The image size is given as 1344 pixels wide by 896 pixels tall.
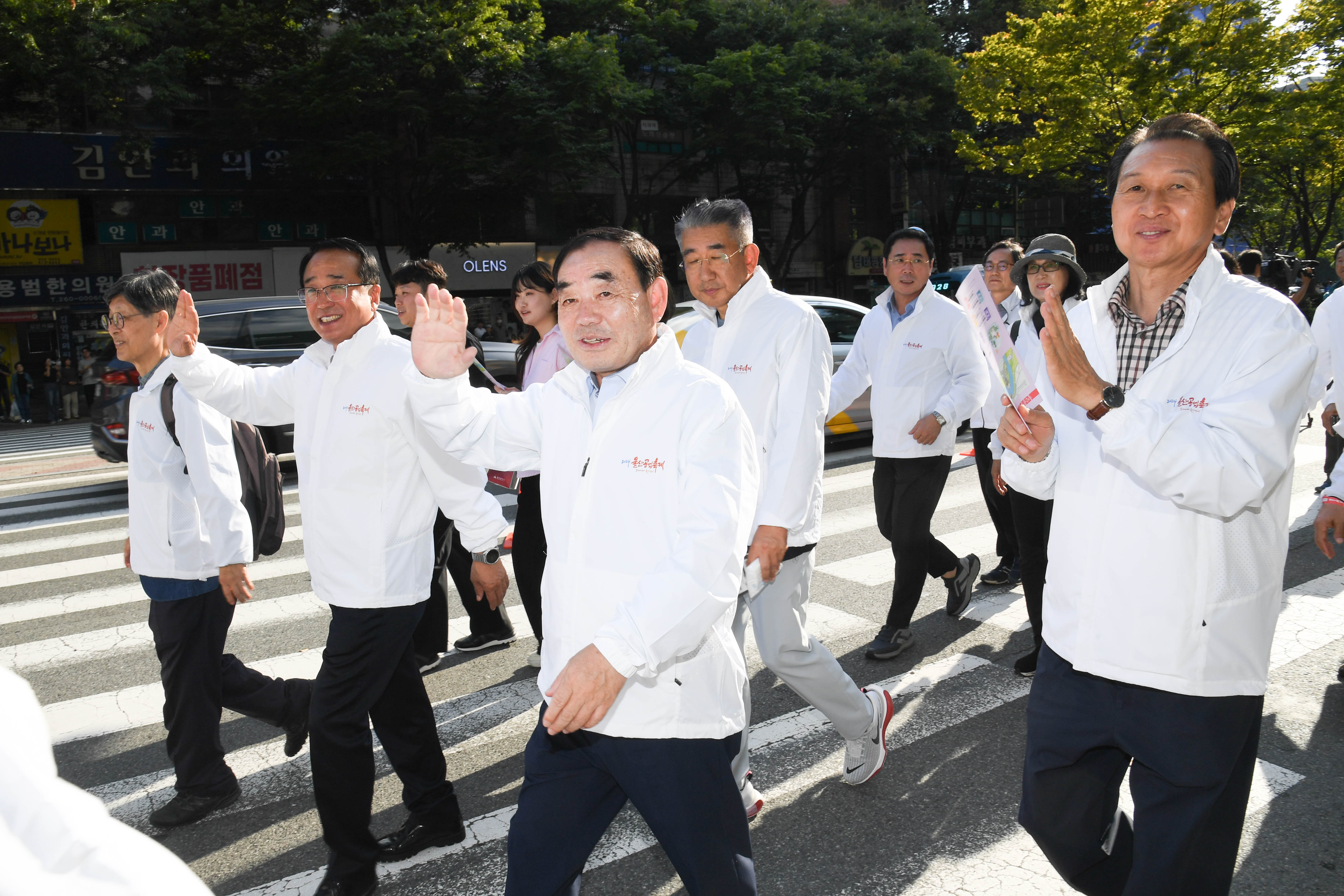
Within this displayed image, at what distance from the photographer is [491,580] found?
10.9 ft

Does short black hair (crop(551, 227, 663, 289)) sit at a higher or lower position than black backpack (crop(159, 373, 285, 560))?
higher

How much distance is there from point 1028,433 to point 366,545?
6.29 feet

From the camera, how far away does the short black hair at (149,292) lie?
3.63 meters

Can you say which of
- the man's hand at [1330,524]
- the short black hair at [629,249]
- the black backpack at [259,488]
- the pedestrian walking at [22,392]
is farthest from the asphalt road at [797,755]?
the pedestrian walking at [22,392]

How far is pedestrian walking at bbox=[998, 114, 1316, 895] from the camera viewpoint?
6.55 feet

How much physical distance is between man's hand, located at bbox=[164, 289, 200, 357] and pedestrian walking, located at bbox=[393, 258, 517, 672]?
110 centimetres

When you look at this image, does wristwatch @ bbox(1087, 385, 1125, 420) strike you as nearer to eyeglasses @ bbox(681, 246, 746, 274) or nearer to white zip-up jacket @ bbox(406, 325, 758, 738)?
white zip-up jacket @ bbox(406, 325, 758, 738)

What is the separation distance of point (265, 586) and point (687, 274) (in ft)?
14.0

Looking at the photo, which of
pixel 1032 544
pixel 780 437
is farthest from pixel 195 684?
pixel 1032 544

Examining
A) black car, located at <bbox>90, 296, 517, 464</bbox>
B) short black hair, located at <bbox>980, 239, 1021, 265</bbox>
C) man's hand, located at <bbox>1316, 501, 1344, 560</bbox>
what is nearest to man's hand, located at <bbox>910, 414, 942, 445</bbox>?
short black hair, located at <bbox>980, 239, 1021, 265</bbox>

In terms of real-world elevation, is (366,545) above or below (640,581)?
below

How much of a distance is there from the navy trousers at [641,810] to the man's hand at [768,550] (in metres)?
1.08

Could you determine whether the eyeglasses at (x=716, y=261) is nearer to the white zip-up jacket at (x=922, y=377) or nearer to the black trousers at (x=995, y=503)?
the white zip-up jacket at (x=922, y=377)

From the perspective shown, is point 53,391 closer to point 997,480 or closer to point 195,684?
point 195,684
